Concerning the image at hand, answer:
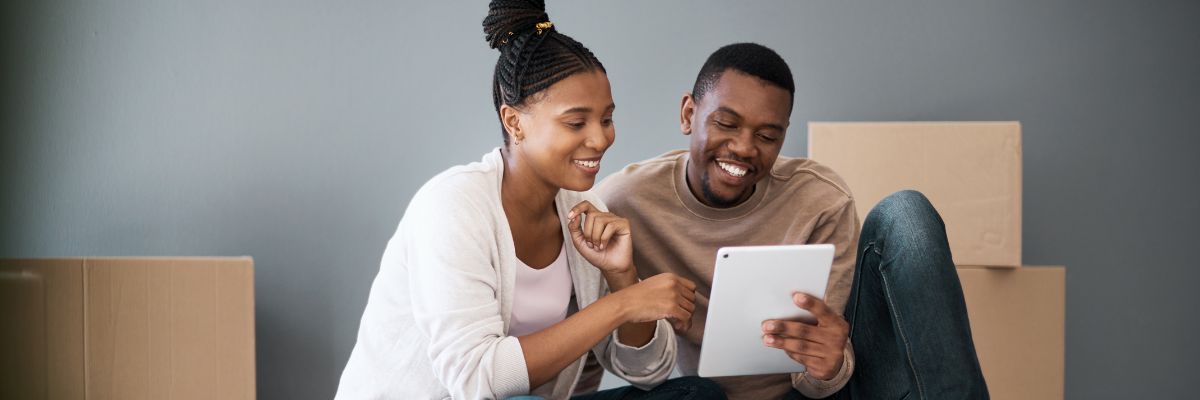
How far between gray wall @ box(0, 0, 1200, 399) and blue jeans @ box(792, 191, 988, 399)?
2.79 feet

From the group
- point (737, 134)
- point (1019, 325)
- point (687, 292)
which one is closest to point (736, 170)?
point (737, 134)

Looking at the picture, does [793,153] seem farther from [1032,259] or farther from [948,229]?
[1032,259]

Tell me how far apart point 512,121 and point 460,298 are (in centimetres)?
29

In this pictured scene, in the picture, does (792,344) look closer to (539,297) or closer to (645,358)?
(645,358)

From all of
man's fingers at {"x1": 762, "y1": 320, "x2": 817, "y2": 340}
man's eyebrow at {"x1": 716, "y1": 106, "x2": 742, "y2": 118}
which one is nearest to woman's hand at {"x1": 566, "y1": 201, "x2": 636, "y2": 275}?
man's fingers at {"x1": 762, "y1": 320, "x2": 817, "y2": 340}

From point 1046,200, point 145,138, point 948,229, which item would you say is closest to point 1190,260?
point 1046,200

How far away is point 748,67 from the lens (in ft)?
5.48

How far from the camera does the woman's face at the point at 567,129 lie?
136 centimetres

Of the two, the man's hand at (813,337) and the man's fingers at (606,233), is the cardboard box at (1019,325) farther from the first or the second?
the man's fingers at (606,233)

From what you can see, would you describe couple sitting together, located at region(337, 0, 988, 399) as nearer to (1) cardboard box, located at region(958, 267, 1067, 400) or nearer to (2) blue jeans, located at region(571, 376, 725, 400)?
(2) blue jeans, located at region(571, 376, 725, 400)

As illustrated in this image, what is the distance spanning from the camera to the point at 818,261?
1.31m

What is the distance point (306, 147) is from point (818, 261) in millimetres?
1389

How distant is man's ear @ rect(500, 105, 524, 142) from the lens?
1396mm

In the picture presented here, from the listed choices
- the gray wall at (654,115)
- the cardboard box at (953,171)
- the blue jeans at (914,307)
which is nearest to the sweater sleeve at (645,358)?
the blue jeans at (914,307)
